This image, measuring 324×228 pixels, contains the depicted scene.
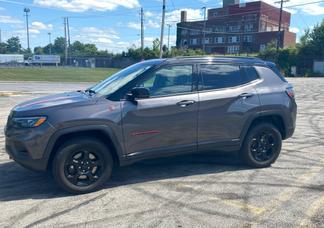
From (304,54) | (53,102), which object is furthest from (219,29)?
(53,102)

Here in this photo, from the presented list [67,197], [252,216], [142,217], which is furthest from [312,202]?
[67,197]

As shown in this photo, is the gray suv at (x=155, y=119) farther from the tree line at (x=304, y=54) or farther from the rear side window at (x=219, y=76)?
the tree line at (x=304, y=54)

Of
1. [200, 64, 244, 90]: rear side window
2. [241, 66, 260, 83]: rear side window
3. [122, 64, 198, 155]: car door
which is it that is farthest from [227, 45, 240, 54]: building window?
[122, 64, 198, 155]: car door

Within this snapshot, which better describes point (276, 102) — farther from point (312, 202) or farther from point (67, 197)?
point (67, 197)

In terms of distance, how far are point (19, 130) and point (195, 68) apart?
2594 millimetres

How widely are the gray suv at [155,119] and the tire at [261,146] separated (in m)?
0.02

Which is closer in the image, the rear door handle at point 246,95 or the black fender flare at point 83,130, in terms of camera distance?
the black fender flare at point 83,130

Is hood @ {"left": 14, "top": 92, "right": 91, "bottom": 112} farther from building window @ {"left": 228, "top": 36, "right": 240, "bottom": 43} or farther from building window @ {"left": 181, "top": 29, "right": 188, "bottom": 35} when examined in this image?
building window @ {"left": 181, "top": 29, "right": 188, "bottom": 35}

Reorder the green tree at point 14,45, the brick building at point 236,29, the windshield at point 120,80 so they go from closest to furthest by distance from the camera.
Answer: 1. the windshield at point 120,80
2. the brick building at point 236,29
3. the green tree at point 14,45

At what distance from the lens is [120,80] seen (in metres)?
5.09

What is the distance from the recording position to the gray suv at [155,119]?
4316 millimetres

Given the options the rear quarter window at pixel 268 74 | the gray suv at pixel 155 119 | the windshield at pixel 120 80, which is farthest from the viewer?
the rear quarter window at pixel 268 74

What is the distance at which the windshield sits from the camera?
4.85 m

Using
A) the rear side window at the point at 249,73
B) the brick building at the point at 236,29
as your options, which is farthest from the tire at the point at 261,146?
the brick building at the point at 236,29
